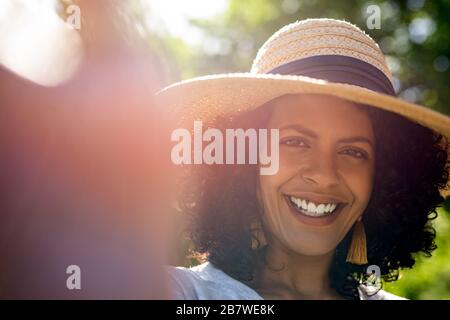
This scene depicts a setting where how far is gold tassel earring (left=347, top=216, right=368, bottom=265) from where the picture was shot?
5.36ft

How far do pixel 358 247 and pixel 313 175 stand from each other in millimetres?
317

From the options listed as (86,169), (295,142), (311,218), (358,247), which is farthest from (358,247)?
(86,169)

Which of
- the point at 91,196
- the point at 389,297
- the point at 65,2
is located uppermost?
the point at 65,2

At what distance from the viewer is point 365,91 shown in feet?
4.32

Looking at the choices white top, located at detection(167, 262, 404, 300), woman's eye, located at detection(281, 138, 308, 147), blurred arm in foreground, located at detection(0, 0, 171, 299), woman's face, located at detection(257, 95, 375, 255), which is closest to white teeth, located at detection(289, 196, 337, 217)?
woman's face, located at detection(257, 95, 375, 255)

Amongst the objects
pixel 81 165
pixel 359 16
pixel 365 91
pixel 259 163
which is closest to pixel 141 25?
pixel 81 165

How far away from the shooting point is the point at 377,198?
1.72 metres

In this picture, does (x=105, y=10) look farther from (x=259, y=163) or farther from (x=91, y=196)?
(x=259, y=163)

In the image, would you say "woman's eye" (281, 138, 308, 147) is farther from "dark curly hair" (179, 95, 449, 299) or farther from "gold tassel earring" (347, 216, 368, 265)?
"gold tassel earring" (347, 216, 368, 265)

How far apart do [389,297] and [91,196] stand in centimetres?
100

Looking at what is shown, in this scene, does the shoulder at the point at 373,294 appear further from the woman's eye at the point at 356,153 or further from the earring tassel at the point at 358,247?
the woman's eye at the point at 356,153

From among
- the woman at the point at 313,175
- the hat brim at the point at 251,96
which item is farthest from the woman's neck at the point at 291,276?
the hat brim at the point at 251,96

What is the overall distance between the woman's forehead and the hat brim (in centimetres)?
5

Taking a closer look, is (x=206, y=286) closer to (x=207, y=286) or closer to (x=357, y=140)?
(x=207, y=286)
